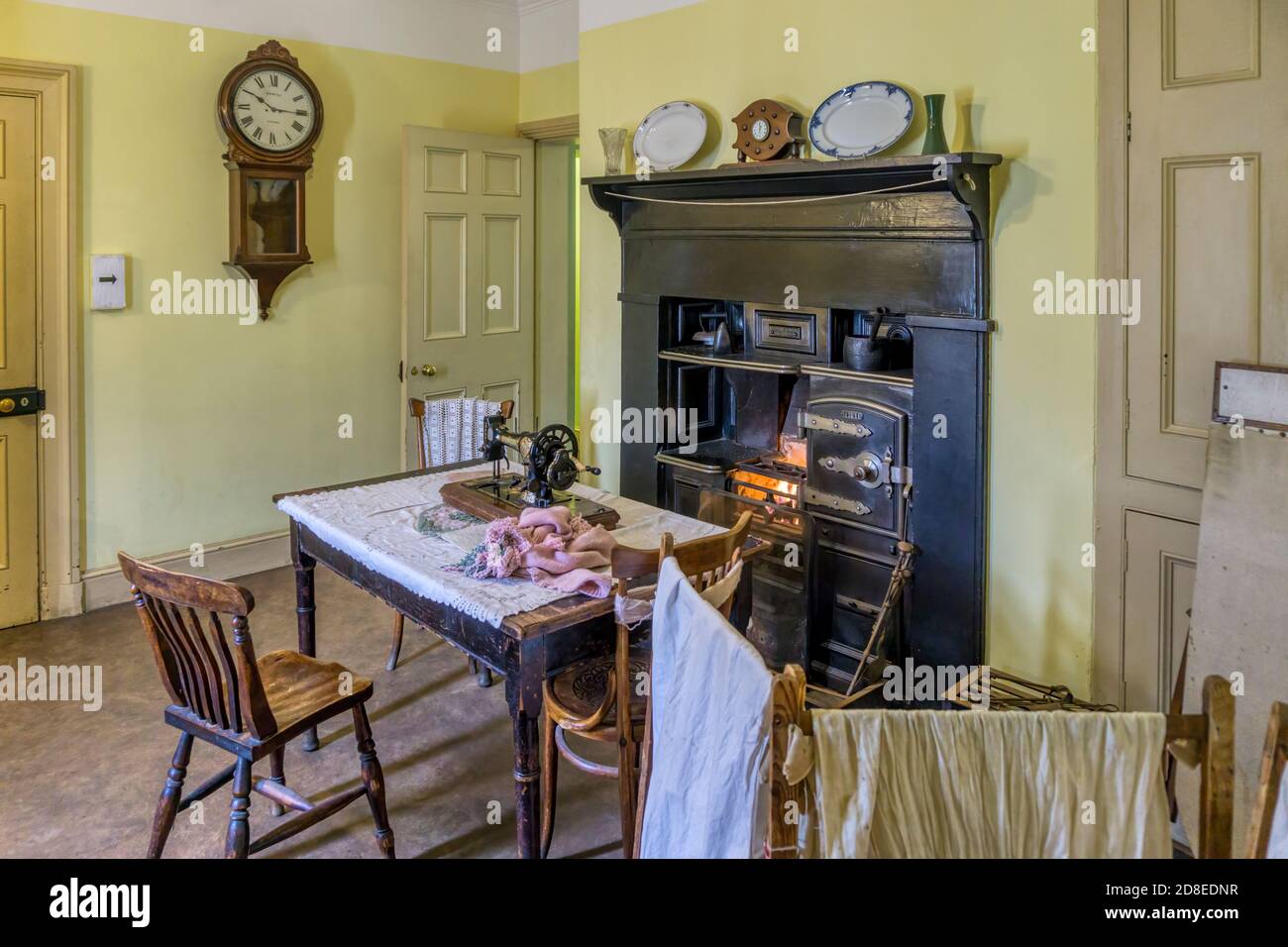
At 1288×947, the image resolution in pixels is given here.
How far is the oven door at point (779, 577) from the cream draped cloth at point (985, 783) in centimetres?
201

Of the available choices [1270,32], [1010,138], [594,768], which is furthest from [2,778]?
Result: [1270,32]

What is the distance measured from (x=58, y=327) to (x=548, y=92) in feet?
9.10

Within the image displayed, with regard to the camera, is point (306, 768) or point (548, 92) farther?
point (548, 92)

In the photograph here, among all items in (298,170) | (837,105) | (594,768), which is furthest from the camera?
(298,170)

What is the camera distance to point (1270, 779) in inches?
52.2

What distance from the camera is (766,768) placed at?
4.53 ft

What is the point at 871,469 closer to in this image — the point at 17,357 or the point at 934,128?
the point at 934,128

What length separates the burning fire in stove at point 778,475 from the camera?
3674 mm

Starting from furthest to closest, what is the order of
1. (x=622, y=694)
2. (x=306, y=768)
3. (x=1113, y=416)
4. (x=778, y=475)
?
(x=778, y=475) < (x=306, y=768) < (x=1113, y=416) < (x=622, y=694)

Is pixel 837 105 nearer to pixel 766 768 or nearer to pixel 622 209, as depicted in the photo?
pixel 622 209

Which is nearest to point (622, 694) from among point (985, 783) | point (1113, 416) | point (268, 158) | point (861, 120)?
point (985, 783)

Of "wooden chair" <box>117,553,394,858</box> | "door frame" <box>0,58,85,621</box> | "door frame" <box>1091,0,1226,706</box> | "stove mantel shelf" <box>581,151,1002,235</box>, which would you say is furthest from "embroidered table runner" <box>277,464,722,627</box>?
"door frame" <box>0,58,85,621</box>

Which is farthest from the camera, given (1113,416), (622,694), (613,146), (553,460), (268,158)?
(268,158)

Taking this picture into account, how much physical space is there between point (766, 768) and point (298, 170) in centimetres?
419
